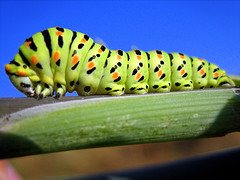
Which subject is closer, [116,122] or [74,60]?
[116,122]

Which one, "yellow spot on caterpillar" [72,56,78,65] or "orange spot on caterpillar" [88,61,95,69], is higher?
"yellow spot on caterpillar" [72,56,78,65]

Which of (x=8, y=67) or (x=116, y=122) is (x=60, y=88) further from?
(x=116, y=122)

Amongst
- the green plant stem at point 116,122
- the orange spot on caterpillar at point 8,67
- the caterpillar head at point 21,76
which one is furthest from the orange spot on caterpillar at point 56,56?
the green plant stem at point 116,122

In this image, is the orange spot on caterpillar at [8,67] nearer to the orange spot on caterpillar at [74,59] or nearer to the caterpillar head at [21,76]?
the caterpillar head at [21,76]

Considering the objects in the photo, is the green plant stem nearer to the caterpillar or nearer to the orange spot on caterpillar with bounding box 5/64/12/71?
the caterpillar

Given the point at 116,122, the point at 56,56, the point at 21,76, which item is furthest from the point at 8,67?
the point at 116,122

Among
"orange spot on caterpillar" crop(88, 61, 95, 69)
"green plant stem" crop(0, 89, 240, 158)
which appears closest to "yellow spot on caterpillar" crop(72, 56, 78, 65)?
"orange spot on caterpillar" crop(88, 61, 95, 69)
